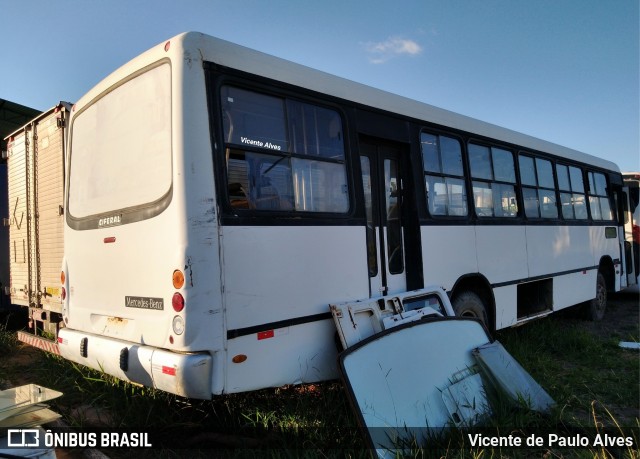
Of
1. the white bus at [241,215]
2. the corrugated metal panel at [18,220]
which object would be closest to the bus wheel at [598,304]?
the white bus at [241,215]

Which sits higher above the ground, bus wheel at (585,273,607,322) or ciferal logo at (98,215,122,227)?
ciferal logo at (98,215,122,227)

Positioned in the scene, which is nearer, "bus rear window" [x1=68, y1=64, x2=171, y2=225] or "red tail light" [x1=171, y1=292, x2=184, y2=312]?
"red tail light" [x1=171, y1=292, x2=184, y2=312]

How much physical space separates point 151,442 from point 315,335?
5.27ft

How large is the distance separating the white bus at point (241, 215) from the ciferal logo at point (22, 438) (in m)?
0.84

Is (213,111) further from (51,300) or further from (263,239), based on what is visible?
(51,300)

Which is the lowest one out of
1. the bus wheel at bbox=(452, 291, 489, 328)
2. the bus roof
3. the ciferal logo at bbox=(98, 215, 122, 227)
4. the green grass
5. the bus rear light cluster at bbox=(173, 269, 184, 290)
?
the green grass

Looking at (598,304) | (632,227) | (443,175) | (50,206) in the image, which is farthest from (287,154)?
(632,227)

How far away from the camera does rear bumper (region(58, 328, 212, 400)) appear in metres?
3.12

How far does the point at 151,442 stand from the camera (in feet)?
12.9

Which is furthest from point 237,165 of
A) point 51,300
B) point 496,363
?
point 51,300

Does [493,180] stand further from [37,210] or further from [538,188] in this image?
[37,210]

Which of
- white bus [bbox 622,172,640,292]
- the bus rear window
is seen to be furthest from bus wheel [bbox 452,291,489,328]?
white bus [bbox 622,172,640,292]

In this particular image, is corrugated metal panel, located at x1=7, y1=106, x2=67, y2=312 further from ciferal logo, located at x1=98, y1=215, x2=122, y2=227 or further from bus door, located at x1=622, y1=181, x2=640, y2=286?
bus door, located at x1=622, y1=181, x2=640, y2=286

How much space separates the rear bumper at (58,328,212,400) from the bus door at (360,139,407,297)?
6.12 ft
